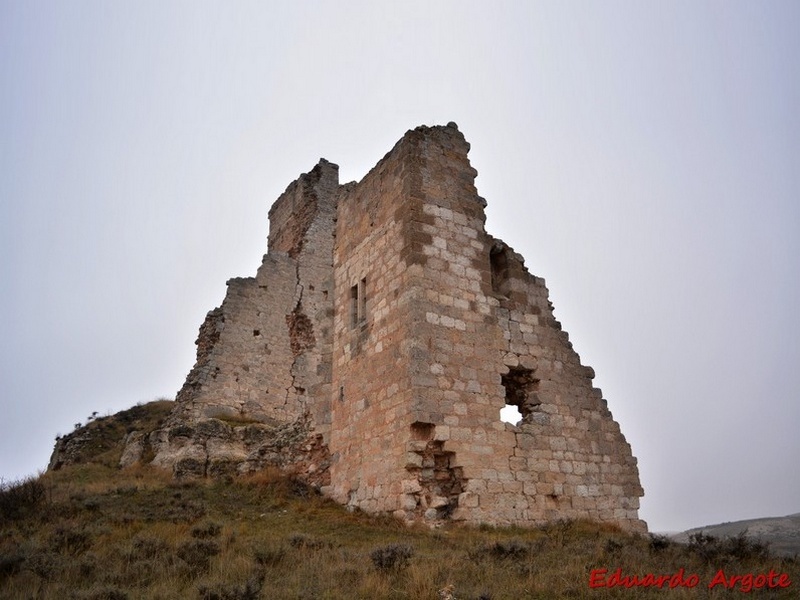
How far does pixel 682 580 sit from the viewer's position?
591cm

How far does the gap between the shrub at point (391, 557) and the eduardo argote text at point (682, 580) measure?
171cm

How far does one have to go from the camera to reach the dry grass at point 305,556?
18.8 feet

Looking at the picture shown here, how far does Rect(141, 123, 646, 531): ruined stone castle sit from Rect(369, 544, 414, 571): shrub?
2041mm

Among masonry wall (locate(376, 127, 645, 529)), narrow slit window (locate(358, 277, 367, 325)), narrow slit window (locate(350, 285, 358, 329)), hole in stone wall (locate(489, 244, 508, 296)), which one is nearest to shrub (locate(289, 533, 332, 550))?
masonry wall (locate(376, 127, 645, 529))

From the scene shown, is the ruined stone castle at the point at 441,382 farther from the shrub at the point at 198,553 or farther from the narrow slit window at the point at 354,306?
the shrub at the point at 198,553

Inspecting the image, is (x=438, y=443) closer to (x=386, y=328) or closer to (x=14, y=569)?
(x=386, y=328)

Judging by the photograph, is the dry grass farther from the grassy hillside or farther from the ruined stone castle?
the ruined stone castle

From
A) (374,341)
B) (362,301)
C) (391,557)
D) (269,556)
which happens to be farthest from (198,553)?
(362,301)

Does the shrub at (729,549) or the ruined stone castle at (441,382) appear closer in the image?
the shrub at (729,549)

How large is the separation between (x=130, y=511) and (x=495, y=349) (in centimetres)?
569

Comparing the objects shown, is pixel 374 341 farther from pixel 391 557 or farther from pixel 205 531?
pixel 391 557

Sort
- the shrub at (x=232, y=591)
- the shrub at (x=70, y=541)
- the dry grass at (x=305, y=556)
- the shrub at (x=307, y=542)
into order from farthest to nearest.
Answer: the shrub at (x=307, y=542), the shrub at (x=70, y=541), the dry grass at (x=305, y=556), the shrub at (x=232, y=591)

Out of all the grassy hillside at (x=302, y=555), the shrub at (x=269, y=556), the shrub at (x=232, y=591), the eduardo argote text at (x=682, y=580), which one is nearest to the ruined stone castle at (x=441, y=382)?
the grassy hillside at (x=302, y=555)

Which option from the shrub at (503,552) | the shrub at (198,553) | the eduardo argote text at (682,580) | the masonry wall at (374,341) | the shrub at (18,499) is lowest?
the eduardo argote text at (682,580)
